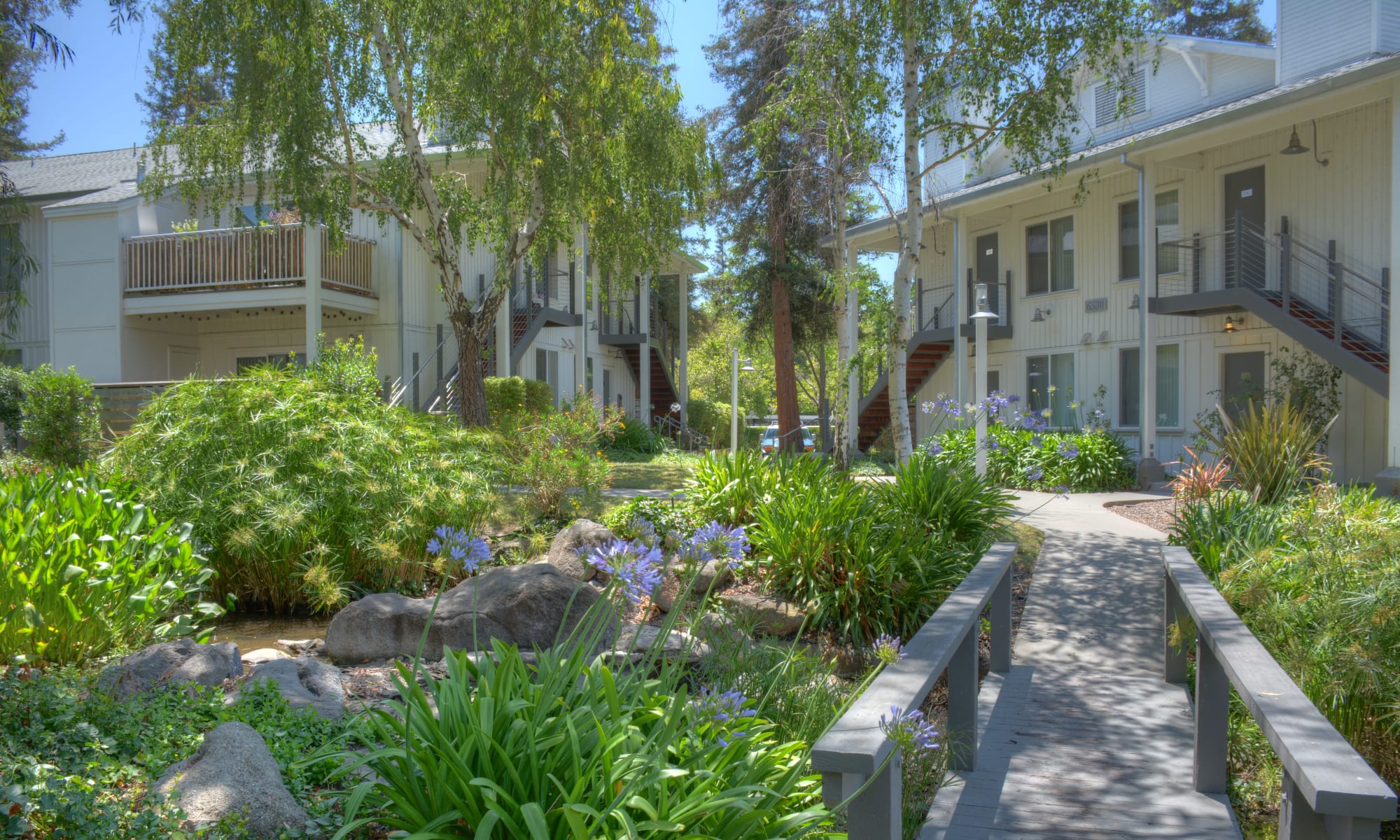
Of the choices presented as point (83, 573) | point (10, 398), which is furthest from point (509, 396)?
point (83, 573)

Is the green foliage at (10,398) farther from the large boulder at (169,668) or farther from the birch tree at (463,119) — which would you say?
the large boulder at (169,668)

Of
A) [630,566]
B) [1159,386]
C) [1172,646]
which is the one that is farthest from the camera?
[1159,386]

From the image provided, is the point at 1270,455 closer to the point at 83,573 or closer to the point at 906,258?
the point at 906,258

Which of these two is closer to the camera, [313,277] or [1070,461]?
[1070,461]

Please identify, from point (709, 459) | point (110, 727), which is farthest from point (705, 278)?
point (110, 727)

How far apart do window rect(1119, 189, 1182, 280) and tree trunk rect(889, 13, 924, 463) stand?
725cm

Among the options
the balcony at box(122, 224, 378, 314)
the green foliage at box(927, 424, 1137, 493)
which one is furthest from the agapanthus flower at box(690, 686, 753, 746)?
the balcony at box(122, 224, 378, 314)

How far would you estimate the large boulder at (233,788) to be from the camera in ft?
9.83

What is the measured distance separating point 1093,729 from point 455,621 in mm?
3731

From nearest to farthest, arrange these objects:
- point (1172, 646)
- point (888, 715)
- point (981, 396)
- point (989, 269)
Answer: point (888, 715), point (1172, 646), point (981, 396), point (989, 269)

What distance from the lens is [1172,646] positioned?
18.4 ft

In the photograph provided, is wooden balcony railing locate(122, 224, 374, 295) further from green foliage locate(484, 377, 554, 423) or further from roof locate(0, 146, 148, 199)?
→ green foliage locate(484, 377, 554, 423)

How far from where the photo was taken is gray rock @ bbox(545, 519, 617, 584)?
8453mm

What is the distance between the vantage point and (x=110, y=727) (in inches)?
147
